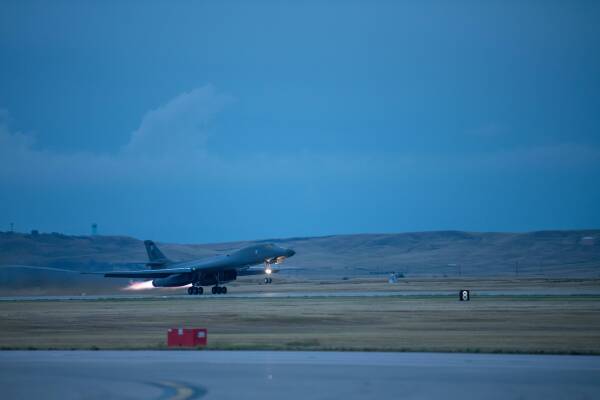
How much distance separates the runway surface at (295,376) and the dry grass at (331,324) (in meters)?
2.46

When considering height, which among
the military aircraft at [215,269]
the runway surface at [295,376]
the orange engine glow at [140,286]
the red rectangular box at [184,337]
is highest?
the military aircraft at [215,269]

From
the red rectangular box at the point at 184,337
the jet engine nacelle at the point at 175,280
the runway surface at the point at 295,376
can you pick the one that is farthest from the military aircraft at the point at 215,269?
the runway surface at the point at 295,376

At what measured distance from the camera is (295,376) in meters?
19.0

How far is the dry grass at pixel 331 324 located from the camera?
27000 mm

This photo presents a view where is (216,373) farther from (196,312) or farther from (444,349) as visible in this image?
(196,312)

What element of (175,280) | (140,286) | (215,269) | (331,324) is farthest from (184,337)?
(140,286)

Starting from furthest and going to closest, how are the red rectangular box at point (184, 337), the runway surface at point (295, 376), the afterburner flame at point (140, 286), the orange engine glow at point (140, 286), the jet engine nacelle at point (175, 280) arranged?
the afterburner flame at point (140, 286), the orange engine glow at point (140, 286), the jet engine nacelle at point (175, 280), the red rectangular box at point (184, 337), the runway surface at point (295, 376)

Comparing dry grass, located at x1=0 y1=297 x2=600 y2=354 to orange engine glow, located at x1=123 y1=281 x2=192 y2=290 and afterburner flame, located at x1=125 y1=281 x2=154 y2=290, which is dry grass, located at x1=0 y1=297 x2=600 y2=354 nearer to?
orange engine glow, located at x1=123 y1=281 x2=192 y2=290

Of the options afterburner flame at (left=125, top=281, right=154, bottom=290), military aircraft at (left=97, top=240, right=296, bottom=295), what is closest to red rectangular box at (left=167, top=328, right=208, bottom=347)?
military aircraft at (left=97, top=240, right=296, bottom=295)

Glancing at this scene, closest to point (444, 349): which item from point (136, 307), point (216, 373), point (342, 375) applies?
point (342, 375)

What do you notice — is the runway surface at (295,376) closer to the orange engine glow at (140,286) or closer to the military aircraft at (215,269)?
the military aircraft at (215,269)

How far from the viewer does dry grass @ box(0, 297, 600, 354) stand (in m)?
27.0

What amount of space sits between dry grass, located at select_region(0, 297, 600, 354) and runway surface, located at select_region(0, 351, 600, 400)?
96.7 inches

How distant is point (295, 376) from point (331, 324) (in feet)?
A: 56.4
